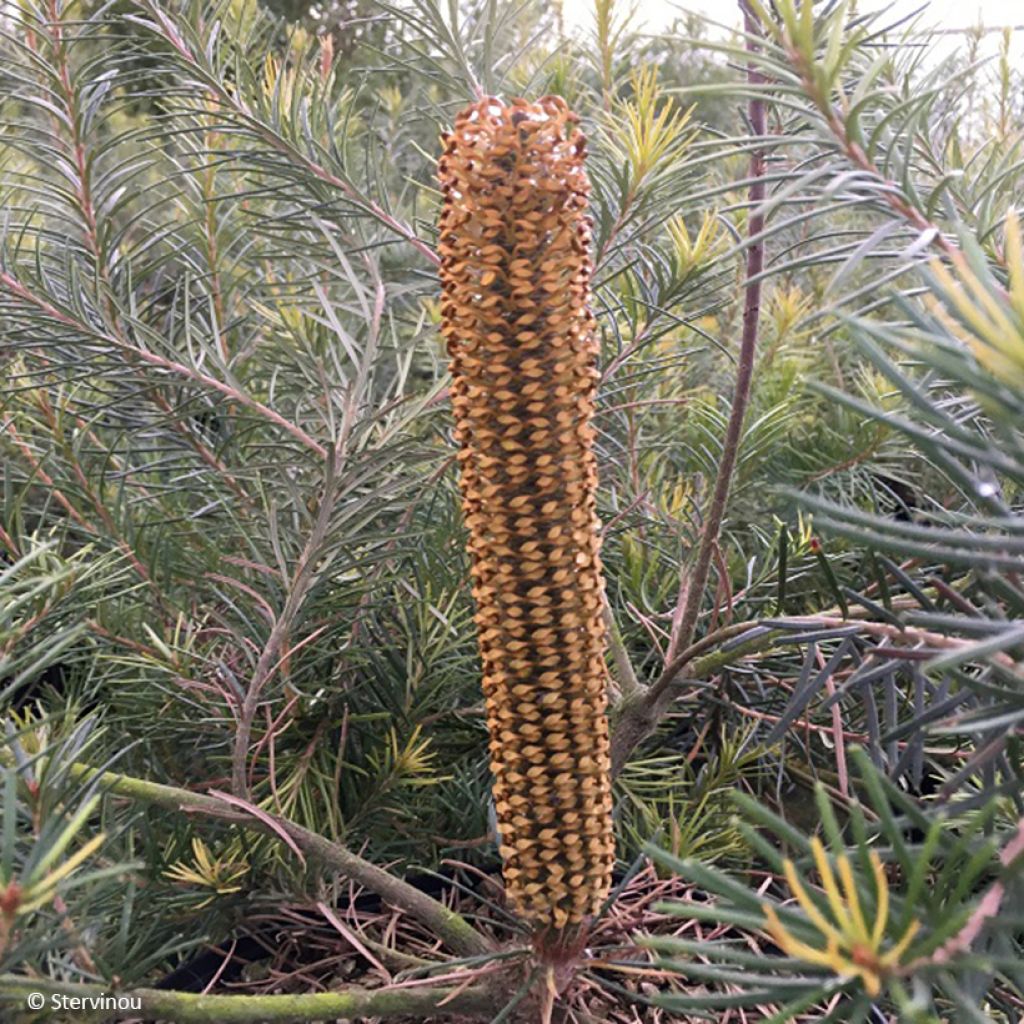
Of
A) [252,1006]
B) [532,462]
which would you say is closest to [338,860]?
[252,1006]

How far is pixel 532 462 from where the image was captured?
1.01 ft

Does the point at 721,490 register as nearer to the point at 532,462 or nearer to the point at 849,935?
the point at 532,462

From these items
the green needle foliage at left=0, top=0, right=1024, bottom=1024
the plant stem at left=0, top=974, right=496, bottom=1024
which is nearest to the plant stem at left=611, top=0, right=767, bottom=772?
the green needle foliage at left=0, top=0, right=1024, bottom=1024

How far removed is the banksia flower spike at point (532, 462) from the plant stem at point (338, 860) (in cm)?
5

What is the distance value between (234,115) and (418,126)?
83cm

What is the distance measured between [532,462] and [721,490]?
12cm

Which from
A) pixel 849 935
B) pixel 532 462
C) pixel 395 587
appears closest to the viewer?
pixel 849 935

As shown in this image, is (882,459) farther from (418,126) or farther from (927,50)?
(418,126)

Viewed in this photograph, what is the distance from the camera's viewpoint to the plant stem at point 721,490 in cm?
39

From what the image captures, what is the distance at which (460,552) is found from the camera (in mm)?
520

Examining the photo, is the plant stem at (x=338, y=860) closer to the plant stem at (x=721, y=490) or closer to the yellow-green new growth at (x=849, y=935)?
the plant stem at (x=721, y=490)

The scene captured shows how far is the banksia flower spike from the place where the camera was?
29 cm

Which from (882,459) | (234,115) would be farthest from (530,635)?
(882,459)

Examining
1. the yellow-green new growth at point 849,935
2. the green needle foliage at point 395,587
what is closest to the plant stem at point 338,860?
the green needle foliage at point 395,587
